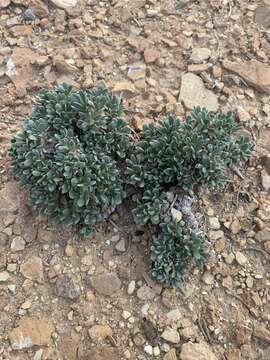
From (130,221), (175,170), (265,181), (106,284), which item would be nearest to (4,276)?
(106,284)

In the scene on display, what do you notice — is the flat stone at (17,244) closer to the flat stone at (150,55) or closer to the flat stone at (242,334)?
the flat stone at (242,334)

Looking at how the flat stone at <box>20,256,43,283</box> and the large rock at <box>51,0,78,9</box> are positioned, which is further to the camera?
the large rock at <box>51,0,78,9</box>

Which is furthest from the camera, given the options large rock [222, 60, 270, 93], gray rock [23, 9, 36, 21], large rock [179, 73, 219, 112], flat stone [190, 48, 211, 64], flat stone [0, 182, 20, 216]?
gray rock [23, 9, 36, 21]

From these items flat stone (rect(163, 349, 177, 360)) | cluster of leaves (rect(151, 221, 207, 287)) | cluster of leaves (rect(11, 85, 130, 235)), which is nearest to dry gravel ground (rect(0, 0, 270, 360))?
flat stone (rect(163, 349, 177, 360))

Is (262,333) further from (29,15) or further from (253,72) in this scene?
(29,15)

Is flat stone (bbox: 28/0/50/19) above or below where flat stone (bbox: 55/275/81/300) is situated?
above

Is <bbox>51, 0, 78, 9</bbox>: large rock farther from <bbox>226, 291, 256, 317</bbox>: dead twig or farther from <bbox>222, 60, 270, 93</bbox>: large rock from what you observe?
<bbox>226, 291, 256, 317</bbox>: dead twig

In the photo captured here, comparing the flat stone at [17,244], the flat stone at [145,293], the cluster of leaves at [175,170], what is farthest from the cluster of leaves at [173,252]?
the flat stone at [17,244]
